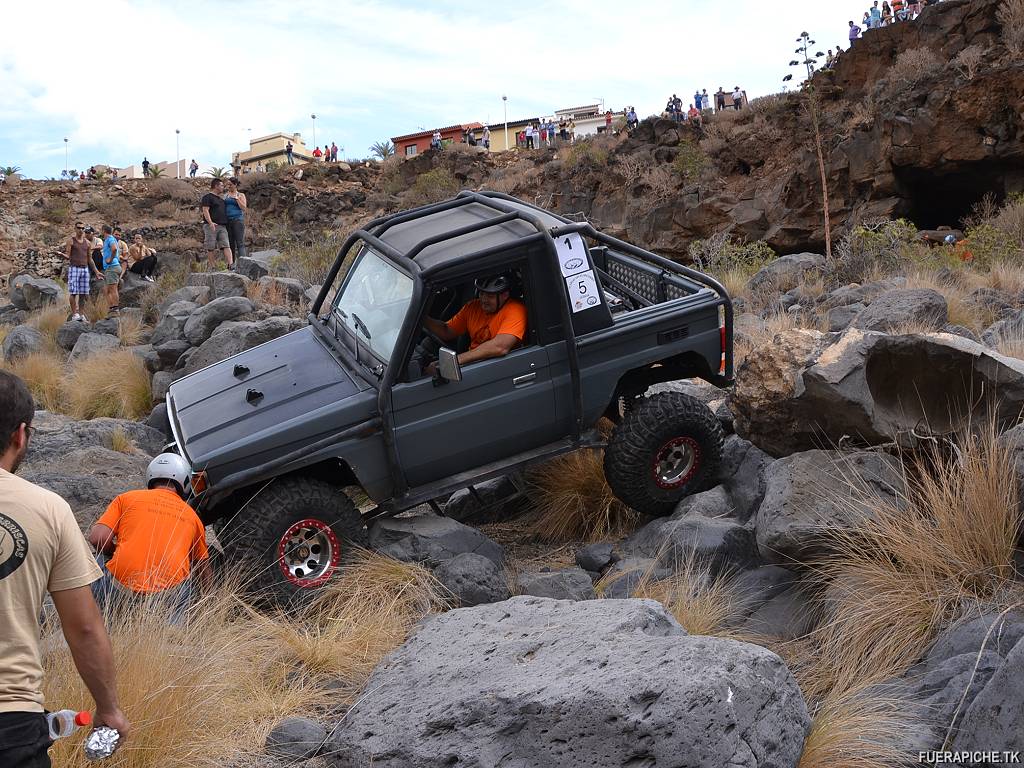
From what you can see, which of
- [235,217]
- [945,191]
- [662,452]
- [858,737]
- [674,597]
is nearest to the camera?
[858,737]

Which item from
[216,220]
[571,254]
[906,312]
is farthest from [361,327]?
[216,220]

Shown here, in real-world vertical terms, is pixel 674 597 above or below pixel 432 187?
below

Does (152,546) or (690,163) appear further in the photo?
(690,163)

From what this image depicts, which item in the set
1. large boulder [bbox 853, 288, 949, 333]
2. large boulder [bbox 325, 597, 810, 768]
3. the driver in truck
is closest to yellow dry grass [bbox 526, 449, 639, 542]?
the driver in truck

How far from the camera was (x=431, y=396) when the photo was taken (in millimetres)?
5531

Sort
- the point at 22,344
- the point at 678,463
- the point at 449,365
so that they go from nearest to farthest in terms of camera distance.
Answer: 1. the point at 449,365
2. the point at 678,463
3. the point at 22,344

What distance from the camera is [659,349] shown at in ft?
20.1

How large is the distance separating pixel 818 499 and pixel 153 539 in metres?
3.35

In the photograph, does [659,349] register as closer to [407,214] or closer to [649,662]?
[407,214]

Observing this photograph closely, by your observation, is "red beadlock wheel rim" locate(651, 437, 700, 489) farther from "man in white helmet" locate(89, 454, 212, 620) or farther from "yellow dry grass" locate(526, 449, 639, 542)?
"man in white helmet" locate(89, 454, 212, 620)

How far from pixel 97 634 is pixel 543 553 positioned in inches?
161

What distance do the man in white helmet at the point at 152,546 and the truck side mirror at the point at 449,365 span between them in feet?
4.98

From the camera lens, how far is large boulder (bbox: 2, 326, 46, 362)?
1234 cm

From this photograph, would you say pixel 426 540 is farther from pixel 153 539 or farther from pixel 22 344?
pixel 22 344
